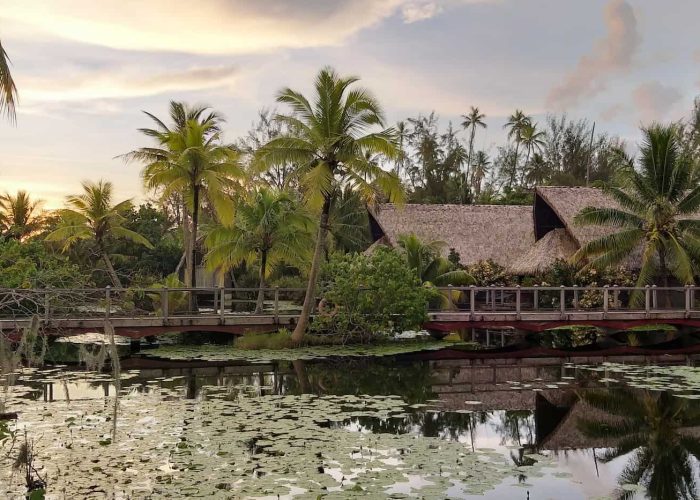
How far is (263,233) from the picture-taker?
23859 mm

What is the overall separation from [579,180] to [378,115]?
38914 mm

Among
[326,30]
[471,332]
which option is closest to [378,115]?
[326,30]

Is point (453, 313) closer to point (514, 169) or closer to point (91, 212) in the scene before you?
point (91, 212)

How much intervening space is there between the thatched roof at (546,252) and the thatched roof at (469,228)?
1872 mm

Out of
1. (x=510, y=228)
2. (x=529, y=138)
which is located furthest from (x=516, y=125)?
(x=510, y=228)

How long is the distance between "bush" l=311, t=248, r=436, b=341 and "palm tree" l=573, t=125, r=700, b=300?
8109 millimetres

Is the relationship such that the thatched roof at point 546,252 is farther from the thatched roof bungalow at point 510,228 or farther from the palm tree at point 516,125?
the palm tree at point 516,125

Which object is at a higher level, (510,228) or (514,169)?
(514,169)

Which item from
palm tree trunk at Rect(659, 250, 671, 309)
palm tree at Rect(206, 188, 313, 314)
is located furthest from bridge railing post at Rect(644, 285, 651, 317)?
palm tree at Rect(206, 188, 313, 314)

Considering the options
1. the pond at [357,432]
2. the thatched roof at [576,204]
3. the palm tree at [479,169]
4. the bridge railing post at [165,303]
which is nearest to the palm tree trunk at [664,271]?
the thatched roof at [576,204]

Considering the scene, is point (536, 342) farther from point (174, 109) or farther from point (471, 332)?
point (174, 109)

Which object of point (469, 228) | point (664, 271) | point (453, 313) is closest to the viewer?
point (453, 313)

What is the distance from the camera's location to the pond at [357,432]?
7.90 m

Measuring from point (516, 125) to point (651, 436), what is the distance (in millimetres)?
54255
